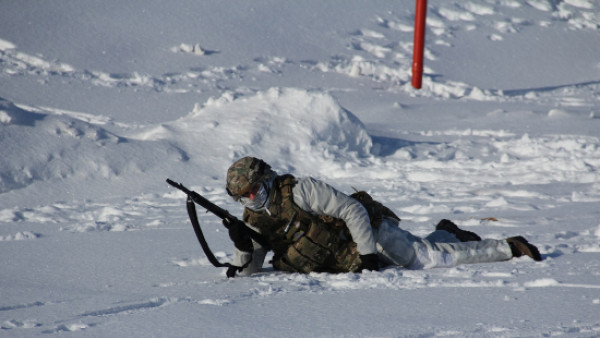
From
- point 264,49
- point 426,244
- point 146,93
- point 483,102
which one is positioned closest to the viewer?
point 426,244

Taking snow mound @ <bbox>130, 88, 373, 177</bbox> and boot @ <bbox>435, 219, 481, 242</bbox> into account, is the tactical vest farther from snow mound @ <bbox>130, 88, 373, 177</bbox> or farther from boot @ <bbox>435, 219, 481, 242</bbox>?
snow mound @ <bbox>130, 88, 373, 177</bbox>

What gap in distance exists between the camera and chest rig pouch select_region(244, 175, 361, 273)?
356cm

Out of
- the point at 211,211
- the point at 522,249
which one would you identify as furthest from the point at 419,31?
the point at 211,211

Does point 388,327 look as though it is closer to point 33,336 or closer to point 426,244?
point 426,244

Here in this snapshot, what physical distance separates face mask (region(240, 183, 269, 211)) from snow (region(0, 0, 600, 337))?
42 centimetres

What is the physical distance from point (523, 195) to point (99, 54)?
29.2ft

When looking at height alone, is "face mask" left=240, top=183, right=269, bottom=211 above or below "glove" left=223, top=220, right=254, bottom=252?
above

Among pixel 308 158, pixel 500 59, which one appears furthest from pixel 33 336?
pixel 500 59

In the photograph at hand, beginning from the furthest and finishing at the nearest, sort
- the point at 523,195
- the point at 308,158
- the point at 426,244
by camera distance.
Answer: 1. the point at 308,158
2. the point at 523,195
3. the point at 426,244

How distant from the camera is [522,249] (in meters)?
3.71

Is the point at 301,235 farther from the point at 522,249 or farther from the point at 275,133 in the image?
the point at 275,133

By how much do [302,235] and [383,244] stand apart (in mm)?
477

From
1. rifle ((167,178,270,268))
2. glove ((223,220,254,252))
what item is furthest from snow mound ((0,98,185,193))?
glove ((223,220,254,252))

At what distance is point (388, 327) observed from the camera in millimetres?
2617
